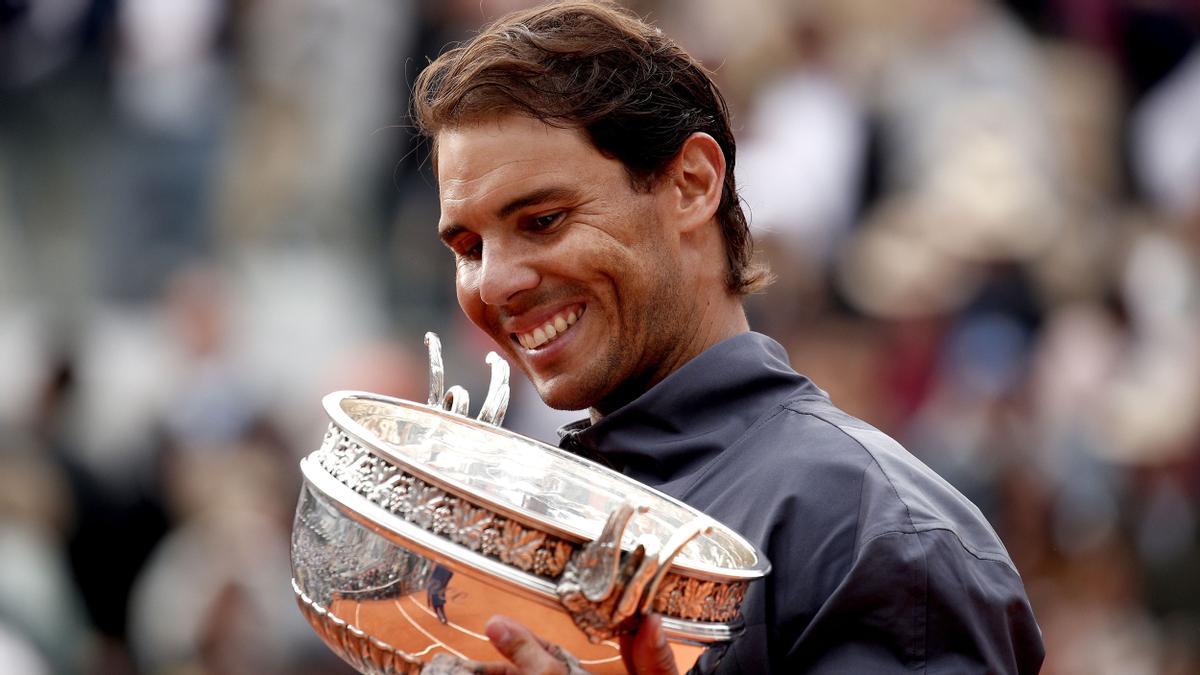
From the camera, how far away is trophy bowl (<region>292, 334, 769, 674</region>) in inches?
66.0

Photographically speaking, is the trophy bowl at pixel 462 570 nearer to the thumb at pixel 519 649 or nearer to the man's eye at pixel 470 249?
the thumb at pixel 519 649

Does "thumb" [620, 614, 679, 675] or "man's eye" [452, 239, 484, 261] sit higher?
"man's eye" [452, 239, 484, 261]

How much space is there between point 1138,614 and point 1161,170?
2.06 metres

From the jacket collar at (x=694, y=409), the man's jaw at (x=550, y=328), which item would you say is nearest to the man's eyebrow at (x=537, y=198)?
the man's jaw at (x=550, y=328)

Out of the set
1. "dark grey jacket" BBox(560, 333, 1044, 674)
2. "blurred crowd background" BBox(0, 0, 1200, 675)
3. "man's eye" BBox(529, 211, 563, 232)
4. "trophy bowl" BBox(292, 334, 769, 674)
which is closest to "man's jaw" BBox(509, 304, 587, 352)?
"man's eye" BBox(529, 211, 563, 232)

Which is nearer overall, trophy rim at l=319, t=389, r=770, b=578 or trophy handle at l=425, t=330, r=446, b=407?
trophy rim at l=319, t=389, r=770, b=578

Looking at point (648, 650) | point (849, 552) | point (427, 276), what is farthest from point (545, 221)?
point (427, 276)

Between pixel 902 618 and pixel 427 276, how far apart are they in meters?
5.65

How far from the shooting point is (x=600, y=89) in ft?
7.58

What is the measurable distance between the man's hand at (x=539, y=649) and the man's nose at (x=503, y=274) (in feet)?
2.17

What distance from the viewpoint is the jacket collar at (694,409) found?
2.22 metres

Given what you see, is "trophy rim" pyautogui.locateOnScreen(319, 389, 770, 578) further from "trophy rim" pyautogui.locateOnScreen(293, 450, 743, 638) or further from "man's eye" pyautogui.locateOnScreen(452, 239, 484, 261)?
"man's eye" pyautogui.locateOnScreen(452, 239, 484, 261)

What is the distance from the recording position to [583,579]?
5.48 ft

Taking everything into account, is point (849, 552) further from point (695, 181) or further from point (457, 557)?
point (695, 181)
